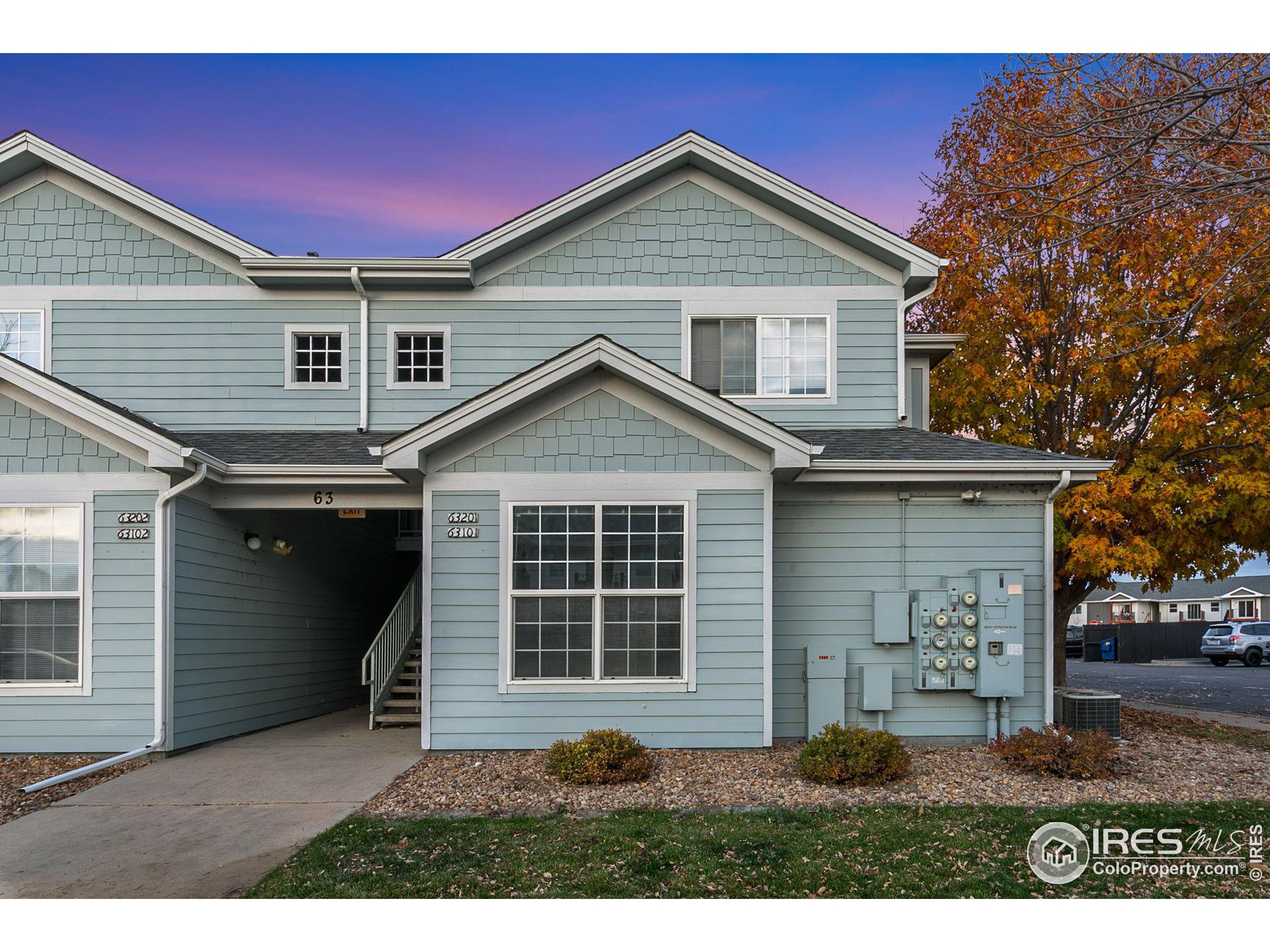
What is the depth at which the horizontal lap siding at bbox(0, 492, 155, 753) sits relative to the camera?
8.80 m

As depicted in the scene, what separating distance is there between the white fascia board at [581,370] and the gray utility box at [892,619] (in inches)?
75.7

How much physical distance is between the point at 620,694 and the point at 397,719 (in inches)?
139

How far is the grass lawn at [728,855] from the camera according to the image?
5.02 metres

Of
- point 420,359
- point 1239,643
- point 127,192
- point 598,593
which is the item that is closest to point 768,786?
point 598,593

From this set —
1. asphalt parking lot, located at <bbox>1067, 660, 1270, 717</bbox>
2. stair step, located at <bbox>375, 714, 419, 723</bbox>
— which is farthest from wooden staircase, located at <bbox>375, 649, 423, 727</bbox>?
asphalt parking lot, located at <bbox>1067, 660, 1270, 717</bbox>

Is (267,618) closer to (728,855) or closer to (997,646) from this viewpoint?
(728,855)

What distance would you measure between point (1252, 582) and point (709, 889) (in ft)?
177

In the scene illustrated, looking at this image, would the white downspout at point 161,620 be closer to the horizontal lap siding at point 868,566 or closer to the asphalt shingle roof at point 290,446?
the asphalt shingle roof at point 290,446

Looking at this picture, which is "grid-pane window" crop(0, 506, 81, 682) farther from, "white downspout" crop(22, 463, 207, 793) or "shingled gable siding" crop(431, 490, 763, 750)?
"shingled gable siding" crop(431, 490, 763, 750)

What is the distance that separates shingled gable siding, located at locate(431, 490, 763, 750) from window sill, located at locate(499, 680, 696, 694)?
53mm

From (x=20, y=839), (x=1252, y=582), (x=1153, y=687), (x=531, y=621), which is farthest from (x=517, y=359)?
(x=1252, y=582)

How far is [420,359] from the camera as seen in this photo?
11398 millimetres

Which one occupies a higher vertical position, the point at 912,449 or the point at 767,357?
the point at 767,357

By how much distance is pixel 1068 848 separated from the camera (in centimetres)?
573
